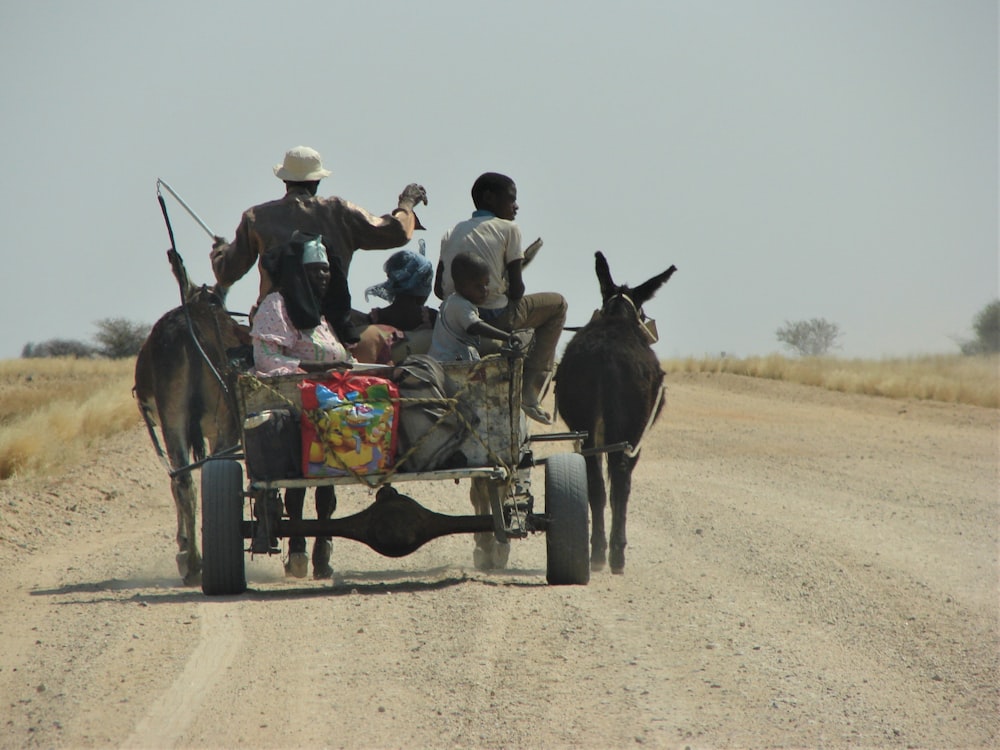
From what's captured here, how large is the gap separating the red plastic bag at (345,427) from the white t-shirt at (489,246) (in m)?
1.64

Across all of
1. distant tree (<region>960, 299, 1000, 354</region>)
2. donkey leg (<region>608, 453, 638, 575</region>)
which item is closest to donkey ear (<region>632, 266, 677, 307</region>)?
donkey leg (<region>608, 453, 638, 575</region>)

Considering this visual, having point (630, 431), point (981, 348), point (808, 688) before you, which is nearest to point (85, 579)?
point (630, 431)

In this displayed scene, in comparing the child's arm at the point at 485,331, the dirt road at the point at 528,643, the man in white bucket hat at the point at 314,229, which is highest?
the man in white bucket hat at the point at 314,229

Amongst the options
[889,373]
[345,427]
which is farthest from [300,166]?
[889,373]

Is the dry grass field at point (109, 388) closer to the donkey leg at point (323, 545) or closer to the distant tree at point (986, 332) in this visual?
the donkey leg at point (323, 545)

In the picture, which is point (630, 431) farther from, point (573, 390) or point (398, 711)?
point (398, 711)

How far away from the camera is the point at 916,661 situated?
750 centimetres

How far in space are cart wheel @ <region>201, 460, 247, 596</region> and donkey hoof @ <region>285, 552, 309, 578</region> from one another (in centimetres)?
120

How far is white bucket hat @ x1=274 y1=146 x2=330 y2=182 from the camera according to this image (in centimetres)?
982

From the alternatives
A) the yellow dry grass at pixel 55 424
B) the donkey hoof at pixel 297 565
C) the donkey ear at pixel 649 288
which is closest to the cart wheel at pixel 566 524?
the donkey hoof at pixel 297 565

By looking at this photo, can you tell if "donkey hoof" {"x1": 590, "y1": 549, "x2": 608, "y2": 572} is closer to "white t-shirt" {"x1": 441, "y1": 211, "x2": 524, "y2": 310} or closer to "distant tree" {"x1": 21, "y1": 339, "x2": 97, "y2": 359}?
"white t-shirt" {"x1": 441, "y1": 211, "x2": 524, "y2": 310}

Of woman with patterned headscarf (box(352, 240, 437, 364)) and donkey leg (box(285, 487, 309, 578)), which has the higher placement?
woman with patterned headscarf (box(352, 240, 437, 364))

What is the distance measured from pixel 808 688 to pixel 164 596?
4393 millimetres

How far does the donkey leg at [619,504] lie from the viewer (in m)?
10.2
